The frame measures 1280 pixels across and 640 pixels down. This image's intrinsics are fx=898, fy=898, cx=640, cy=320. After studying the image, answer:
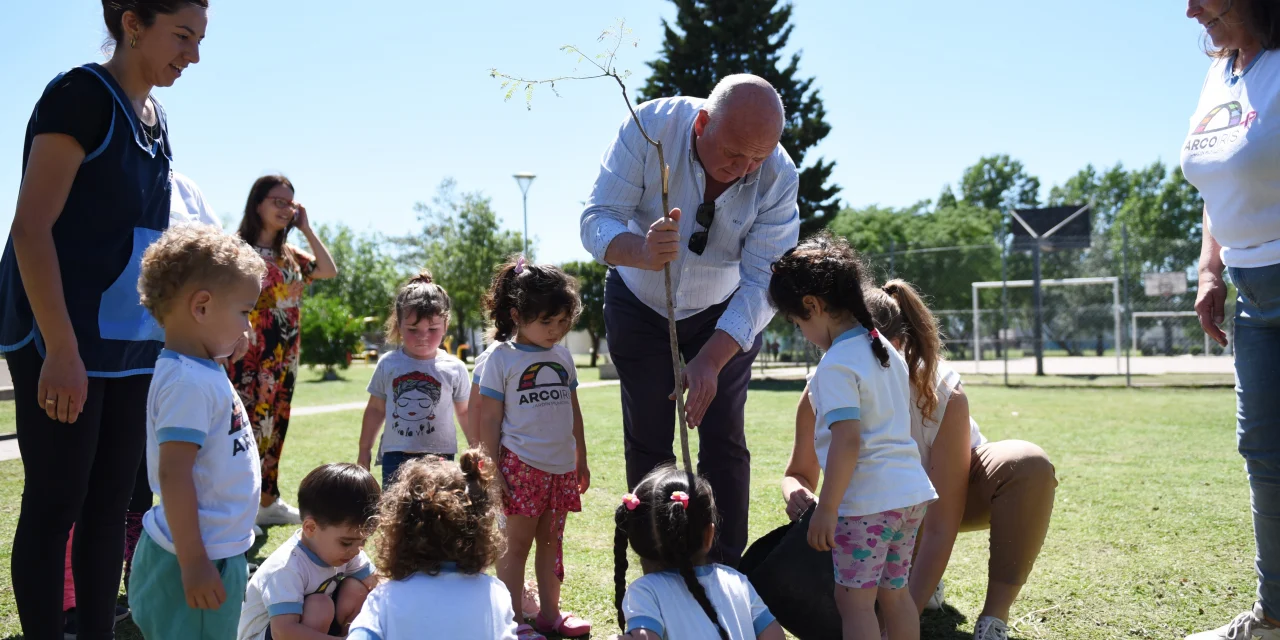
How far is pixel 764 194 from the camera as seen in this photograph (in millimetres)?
3105

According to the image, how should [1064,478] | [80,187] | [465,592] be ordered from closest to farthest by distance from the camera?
[465,592] → [80,187] → [1064,478]

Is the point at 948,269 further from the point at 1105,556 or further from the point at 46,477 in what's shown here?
the point at 46,477

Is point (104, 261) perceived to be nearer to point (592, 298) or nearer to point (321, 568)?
point (321, 568)

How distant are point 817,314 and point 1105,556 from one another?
6.93ft

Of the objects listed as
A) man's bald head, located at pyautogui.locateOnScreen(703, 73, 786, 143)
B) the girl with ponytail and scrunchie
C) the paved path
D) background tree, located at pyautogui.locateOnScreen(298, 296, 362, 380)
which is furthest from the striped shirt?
background tree, located at pyautogui.locateOnScreen(298, 296, 362, 380)

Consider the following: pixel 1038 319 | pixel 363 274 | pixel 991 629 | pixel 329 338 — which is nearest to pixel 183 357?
pixel 991 629

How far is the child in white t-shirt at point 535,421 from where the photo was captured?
10.6 ft

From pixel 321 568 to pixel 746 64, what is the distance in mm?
21116

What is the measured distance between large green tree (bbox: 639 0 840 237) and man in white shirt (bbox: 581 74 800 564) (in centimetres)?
1883

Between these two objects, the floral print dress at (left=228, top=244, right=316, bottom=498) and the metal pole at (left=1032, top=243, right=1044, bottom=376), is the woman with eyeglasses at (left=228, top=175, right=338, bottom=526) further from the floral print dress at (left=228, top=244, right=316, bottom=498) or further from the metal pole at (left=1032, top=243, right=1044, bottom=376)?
the metal pole at (left=1032, top=243, right=1044, bottom=376)

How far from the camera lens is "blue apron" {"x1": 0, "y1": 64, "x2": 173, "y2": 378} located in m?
2.32

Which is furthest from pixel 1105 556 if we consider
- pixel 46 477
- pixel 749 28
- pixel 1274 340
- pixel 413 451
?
pixel 749 28

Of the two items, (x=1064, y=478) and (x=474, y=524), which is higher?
(x=474, y=524)

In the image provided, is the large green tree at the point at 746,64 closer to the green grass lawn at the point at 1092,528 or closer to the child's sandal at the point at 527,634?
the green grass lawn at the point at 1092,528
